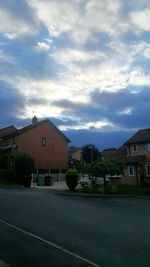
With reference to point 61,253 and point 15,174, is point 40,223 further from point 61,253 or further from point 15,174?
point 15,174

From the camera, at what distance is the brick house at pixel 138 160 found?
165ft

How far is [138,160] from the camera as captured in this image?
166 ft

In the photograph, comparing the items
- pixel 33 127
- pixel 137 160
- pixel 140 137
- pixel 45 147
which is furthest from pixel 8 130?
pixel 137 160

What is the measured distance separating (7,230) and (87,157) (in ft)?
319

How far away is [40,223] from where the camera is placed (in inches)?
594

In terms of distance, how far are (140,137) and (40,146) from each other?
739 inches

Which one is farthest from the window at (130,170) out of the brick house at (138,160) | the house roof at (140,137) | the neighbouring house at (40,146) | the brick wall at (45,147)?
the brick wall at (45,147)

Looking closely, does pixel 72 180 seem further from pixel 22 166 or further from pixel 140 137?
pixel 140 137

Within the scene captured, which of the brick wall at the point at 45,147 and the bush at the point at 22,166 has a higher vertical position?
the brick wall at the point at 45,147

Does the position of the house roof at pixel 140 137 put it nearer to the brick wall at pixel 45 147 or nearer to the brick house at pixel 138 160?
the brick house at pixel 138 160

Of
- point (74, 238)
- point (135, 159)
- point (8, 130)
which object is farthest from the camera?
point (8, 130)

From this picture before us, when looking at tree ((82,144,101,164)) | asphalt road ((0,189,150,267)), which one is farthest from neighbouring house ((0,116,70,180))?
asphalt road ((0,189,150,267))

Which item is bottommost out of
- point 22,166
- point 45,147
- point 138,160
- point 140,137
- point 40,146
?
point 22,166

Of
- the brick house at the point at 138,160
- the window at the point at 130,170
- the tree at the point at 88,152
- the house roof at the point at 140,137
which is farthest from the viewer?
the tree at the point at 88,152
